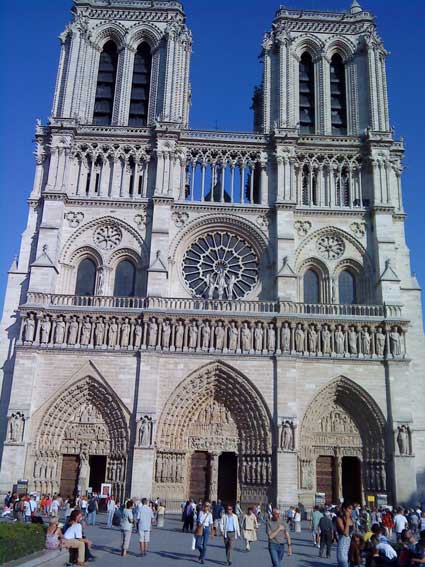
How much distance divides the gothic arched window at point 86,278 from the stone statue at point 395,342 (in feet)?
40.8

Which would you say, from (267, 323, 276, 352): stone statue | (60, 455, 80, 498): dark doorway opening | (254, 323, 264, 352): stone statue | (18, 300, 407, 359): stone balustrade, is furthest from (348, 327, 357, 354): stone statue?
(60, 455, 80, 498): dark doorway opening

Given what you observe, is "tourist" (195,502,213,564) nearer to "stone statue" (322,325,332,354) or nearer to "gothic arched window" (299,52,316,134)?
"stone statue" (322,325,332,354)

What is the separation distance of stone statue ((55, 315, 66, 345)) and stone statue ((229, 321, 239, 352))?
655 centimetres

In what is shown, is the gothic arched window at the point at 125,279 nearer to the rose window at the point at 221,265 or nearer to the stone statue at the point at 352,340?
the rose window at the point at 221,265

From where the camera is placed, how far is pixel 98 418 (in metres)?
24.9

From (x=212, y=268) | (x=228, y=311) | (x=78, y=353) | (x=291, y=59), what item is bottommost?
(x=78, y=353)

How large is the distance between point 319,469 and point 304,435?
1.64 meters

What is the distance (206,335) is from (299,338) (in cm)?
364

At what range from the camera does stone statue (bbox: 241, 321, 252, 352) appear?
2500 cm

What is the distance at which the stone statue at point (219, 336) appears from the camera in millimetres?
25031

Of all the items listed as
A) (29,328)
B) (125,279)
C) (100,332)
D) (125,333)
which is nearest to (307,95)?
(125,279)

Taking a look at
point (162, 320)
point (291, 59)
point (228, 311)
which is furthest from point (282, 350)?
point (291, 59)

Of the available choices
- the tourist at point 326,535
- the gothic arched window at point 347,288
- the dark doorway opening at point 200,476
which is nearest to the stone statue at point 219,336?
the dark doorway opening at point 200,476

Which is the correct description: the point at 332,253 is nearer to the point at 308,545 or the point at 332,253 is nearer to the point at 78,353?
the point at 78,353
